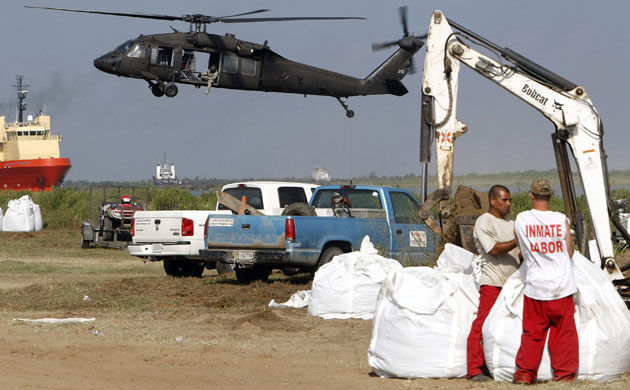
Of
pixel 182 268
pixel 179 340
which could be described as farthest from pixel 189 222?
pixel 179 340

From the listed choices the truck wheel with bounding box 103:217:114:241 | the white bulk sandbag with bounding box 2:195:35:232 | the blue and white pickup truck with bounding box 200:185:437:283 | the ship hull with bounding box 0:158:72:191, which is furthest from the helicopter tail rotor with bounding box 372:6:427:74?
the ship hull with bounding box 0:158:72:191

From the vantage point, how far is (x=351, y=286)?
12.3 meters

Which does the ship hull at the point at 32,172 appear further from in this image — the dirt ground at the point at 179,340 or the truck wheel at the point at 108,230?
the dirt ground at the point at 179,340

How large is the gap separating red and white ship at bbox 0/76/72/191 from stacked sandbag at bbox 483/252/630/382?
233 feet

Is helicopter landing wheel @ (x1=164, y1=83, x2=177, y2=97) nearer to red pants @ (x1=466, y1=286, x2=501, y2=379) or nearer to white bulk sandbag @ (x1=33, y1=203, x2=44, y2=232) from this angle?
white bulk sandbag @ (x1=33, y1=203, x2=44, y2=232)

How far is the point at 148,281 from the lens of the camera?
18781 millimetres

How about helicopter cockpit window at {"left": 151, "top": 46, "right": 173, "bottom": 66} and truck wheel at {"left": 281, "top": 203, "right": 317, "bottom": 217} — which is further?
helicopter cockpit window at {"left": 151, "top": 46, "right": 173, "bottom": 66}

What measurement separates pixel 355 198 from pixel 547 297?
10210mm

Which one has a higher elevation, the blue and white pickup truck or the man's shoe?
the blue and white pickup truck

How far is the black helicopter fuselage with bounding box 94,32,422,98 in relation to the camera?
28.7m

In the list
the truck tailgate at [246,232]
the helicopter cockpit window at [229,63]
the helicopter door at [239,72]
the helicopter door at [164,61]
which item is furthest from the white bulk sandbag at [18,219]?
the truck tailgate at [246,232]

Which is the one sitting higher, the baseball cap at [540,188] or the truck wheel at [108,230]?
the baseball cap at [540,188]

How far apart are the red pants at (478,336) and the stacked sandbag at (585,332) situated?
0.06 metres

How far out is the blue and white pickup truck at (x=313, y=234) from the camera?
53.6 ft
